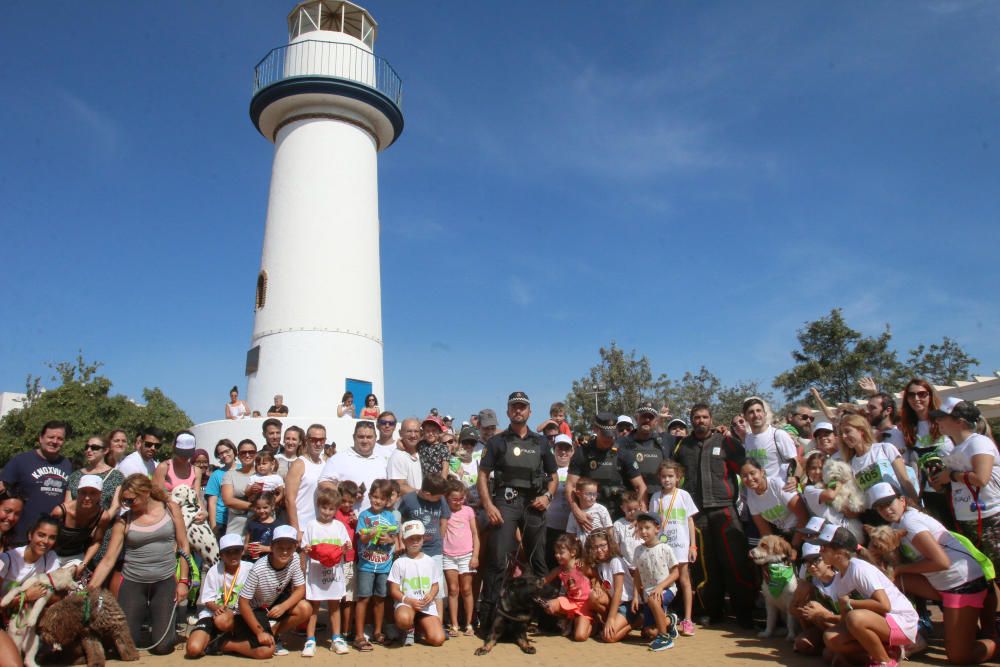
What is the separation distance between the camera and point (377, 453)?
7344mm

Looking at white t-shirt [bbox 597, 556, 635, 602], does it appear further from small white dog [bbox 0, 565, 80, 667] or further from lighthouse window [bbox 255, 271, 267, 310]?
lighthouse window [bbox 255, 271, 267, 310]

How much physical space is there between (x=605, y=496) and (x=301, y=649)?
121 inches

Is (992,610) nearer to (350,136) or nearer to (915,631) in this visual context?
(915,631)

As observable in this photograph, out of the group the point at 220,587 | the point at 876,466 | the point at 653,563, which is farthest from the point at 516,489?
the point at 876,466

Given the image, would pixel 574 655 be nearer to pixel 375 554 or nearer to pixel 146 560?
pixel 375 554

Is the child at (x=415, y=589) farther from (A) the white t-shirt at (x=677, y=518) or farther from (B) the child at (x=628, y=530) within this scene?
(A) the white t-shirt at (x=677, y=518)

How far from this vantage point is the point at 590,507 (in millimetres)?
6453

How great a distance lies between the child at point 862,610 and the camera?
15.2 feet

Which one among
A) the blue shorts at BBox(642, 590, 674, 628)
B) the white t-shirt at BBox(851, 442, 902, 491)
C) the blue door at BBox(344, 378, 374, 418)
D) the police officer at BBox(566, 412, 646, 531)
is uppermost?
the blue door at BBox(344, 378, 374, 418)

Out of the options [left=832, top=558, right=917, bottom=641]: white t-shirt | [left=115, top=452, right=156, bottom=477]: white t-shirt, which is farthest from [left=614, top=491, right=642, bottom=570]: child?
[left=115, top=452, right=156, bottom=477]: white t-shirt

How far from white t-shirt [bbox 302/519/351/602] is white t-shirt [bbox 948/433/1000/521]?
498 centimetres

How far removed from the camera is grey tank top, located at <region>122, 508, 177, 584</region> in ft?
18.9

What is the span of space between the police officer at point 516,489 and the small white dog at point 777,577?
1.93m

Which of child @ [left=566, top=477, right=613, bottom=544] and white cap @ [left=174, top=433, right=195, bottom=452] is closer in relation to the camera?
child @ [left=566, top=477, right=613, bottom=544]
